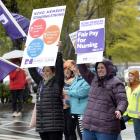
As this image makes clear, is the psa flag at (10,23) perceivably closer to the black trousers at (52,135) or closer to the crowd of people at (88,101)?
the crowd of people at (88,101)

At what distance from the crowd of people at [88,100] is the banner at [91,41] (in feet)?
0.47

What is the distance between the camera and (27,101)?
66.5 ft

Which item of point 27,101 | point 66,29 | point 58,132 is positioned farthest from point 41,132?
point 66,29

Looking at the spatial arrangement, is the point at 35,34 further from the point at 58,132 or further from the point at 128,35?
the point at 128,35

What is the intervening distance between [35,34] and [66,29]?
46.2 feet

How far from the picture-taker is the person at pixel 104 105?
7.20 m

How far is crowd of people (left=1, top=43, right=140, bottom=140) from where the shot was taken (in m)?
7.22

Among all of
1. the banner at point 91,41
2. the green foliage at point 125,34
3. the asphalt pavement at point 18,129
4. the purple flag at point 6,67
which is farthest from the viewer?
the green foliage at point 125,34

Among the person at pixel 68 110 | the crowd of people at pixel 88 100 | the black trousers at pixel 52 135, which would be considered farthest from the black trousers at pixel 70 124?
the black trousers at pixel 52 135

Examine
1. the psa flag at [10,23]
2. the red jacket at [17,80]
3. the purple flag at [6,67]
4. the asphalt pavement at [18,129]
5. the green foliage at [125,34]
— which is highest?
the green foliage at [125,34]

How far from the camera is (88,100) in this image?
750 centimetres

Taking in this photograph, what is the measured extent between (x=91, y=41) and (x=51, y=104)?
992mm

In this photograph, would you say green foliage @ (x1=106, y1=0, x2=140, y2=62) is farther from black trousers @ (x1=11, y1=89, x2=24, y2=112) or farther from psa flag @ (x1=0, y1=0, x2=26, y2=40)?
psa flag @ (x1=0, y1=0, x2=26, y2=40)

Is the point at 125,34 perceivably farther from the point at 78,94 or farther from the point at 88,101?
the point at 88,101
